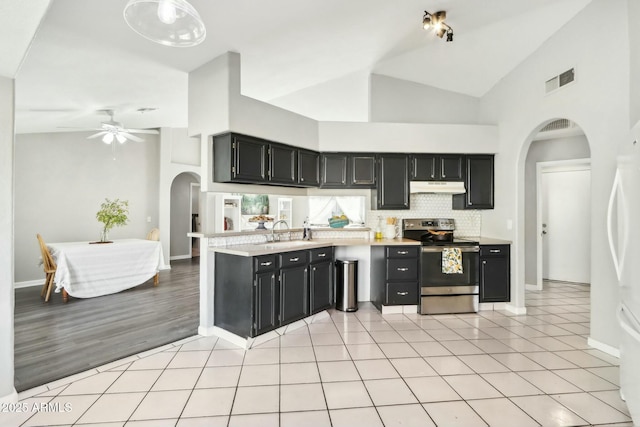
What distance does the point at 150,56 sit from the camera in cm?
317

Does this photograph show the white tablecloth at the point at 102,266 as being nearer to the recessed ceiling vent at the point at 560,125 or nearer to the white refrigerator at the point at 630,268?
the white refrigerator at the point at 630,268

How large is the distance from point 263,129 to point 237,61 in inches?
29.9

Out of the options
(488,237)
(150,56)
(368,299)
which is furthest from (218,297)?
(488,237)

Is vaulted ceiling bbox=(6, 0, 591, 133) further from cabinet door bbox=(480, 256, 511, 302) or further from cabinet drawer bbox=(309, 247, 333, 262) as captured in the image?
cabinet door bbox=(480, 256, 511, 302)

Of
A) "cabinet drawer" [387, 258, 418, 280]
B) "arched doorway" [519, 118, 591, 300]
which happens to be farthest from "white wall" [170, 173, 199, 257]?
"arched doorway" [519, 118, 591, 300]

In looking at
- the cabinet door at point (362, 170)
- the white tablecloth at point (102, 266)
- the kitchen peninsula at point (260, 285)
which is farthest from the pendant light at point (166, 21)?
the white tablecloth at point (102, 266)

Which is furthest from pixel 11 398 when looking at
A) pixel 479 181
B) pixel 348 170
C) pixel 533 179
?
pixel 533 179

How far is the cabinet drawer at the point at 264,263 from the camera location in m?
3.11

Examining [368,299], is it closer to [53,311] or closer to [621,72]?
[621,72]

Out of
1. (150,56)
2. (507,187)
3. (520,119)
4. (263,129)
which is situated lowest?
(507,187)

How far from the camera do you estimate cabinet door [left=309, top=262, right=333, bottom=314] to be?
12.3 ft

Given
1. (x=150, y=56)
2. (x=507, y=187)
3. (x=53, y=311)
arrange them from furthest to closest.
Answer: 1. (x=507, y=187)
2. (x=53, y=311)
3. (x=150, y=56)

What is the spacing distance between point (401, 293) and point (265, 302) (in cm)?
190

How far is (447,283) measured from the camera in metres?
4.20
